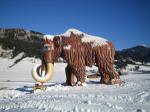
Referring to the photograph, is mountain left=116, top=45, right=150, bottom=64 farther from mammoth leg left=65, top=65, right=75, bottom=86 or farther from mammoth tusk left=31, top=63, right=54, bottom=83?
mammoth tusk left=31, top=63, right=54, bottom=83

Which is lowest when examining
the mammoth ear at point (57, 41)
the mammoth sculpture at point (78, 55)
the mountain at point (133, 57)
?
the mammoth sculpture at point (78, 55)

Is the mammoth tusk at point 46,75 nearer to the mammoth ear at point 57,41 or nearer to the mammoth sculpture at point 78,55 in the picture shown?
the mammoth sculpture at point 78,55

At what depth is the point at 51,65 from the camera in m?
21.2

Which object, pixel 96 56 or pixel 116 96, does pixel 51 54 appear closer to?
pixel 96 56

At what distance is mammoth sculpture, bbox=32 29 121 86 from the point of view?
2103cm

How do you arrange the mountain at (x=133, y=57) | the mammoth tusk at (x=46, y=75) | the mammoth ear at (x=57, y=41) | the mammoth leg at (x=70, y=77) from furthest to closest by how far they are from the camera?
the mountain at (x=133, y=57) < the mammoth leg at (x=70, y=77) < the mammoth ear at (x=57, y=41) < the mammoth tusk at (x=46, y=75)

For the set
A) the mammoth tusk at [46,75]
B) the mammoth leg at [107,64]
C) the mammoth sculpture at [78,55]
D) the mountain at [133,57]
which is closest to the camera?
the mammoth tusk at [46,75]

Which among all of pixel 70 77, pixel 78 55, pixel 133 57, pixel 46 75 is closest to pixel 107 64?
pixel 78 55

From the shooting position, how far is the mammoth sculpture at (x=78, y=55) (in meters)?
21.0

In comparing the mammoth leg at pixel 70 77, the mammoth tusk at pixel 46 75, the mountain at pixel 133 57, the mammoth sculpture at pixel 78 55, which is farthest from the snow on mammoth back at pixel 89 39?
the mountain at pixel 133 57

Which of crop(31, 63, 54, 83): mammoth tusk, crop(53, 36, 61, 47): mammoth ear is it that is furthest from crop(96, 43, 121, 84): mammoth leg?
crop(31, 63, 54, 83): mammoth tusk

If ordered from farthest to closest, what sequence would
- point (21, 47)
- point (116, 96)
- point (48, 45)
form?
point (21, 47) → point (48, 45) → point (116, 96)

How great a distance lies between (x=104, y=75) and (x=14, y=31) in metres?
85.2

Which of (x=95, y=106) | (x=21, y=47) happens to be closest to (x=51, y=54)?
(x=95, y=106)
